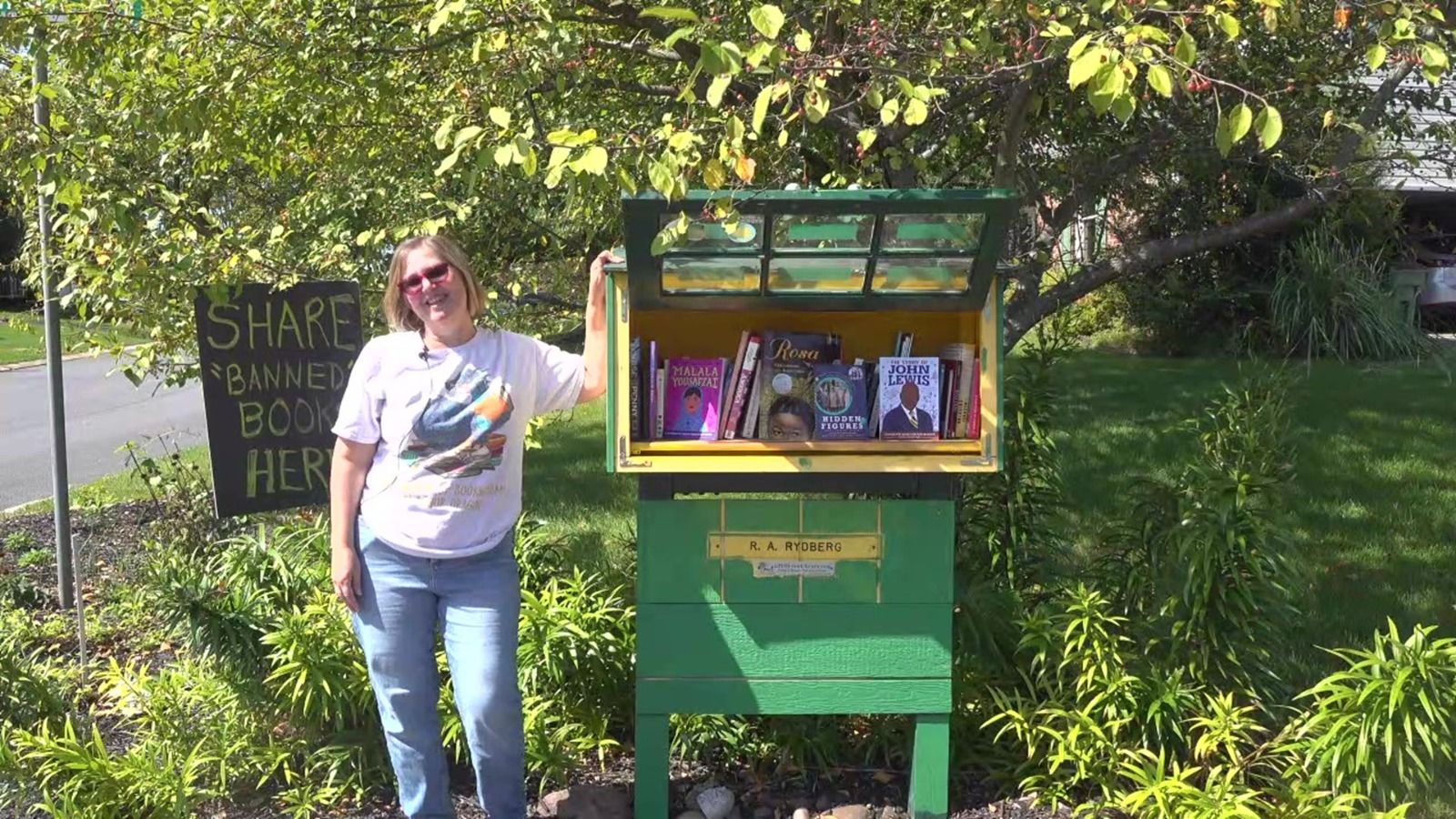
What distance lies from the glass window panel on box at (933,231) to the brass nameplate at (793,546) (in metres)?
0.80

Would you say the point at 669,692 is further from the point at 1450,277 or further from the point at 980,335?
the point at 1450,277

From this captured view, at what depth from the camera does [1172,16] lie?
2947mm

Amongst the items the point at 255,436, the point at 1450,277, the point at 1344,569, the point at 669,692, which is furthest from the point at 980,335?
the point at 1450,277

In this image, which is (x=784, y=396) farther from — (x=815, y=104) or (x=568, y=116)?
(x=568, y=116)

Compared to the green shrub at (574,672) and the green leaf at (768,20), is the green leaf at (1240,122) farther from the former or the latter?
the green shrub at (574,672)

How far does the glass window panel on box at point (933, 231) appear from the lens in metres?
3.00

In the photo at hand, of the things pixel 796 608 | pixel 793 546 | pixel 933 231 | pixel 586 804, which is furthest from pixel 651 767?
pixel 933 231

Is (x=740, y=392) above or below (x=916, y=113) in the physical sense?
below

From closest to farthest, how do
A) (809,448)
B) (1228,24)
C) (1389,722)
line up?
(1228,24) < (1389,722) < (809,448)

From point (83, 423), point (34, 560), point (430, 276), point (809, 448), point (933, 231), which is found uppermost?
point (933, 231)

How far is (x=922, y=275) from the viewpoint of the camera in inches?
127

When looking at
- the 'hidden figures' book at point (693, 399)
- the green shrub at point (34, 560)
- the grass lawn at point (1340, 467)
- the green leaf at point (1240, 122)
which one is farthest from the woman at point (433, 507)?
the green shrub at point (34, 560)

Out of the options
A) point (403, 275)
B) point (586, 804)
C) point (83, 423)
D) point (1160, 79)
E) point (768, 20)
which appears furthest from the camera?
point (83, 423)

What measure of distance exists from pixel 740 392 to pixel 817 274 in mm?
382
